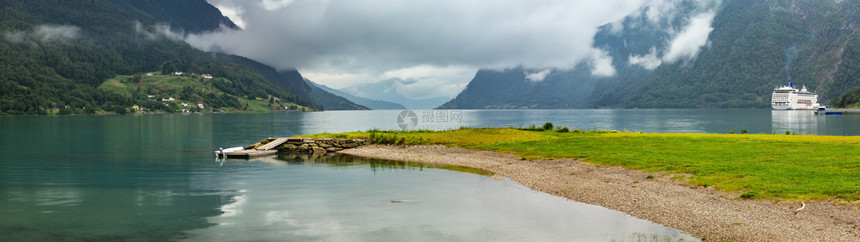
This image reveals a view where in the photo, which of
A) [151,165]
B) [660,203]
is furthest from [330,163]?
[660,203]

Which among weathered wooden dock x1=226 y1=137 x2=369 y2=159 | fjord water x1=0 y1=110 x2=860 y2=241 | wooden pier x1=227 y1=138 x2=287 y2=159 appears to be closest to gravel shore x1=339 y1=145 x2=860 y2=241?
fjord water x1=0 y1=110 x2=860 y2=241

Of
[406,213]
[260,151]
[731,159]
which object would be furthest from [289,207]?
[260,151]

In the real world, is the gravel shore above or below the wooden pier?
below

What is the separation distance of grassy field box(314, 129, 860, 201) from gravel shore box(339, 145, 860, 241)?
112cm

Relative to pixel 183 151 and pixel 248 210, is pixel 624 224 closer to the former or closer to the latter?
pixel 248 210

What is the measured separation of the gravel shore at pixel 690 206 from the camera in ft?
46.2

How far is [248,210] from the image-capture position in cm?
2080

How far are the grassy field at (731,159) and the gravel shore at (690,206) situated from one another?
3.68 feet

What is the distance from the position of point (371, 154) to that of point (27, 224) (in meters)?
30.3

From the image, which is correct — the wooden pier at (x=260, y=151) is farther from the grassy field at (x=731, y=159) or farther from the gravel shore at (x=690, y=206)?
the gravel shore at (x=690, y=206)

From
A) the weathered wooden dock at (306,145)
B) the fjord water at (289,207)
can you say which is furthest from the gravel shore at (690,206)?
the weathered wooden dock at (306,145)

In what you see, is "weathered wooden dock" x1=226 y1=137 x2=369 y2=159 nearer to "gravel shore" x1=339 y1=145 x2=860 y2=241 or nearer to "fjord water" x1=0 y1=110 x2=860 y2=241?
"fjord water" x1=0 y1=110 x2=860 y2=241

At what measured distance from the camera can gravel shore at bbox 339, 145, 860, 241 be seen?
14.1 m

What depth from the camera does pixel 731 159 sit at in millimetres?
27766
